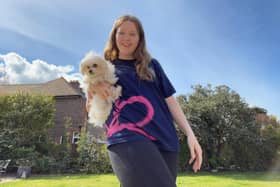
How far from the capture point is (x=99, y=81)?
6.31 feet

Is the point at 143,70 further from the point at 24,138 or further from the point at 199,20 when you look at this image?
the point at 24,138

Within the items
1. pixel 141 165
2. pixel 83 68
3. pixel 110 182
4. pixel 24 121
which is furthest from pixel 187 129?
pixel 24 121

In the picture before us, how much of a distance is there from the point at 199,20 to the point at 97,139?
6494 mm

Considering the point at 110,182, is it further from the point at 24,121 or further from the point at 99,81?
the point at 24,121

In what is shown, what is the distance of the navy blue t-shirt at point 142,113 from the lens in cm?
148

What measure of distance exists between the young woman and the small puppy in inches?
1.8

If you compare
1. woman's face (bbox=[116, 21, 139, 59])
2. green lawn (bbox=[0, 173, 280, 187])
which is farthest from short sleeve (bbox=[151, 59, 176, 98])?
green lawn (bbox=[0, 173, 280, 187])

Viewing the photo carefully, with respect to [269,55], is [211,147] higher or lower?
lower

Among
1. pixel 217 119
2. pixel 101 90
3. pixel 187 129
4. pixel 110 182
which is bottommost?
pixel 110 182

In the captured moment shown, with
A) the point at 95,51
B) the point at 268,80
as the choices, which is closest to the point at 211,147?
the point at 268,80

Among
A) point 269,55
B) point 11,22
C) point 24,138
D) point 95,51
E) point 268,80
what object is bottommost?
point 24,138

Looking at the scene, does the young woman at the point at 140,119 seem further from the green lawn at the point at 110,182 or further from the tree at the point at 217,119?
the tree at the point at 217,119

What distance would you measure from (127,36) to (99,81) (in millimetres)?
393

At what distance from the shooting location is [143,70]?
1.68 metres
